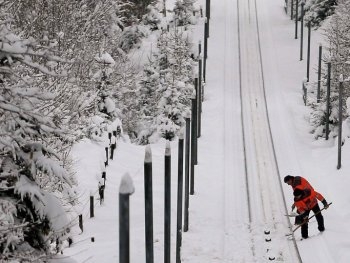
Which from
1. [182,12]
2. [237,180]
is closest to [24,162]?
[237,180]

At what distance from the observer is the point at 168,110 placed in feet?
108

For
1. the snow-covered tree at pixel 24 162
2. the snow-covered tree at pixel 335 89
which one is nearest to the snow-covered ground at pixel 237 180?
the snow-covered tree at pixel 24 162

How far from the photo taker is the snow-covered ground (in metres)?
14.8

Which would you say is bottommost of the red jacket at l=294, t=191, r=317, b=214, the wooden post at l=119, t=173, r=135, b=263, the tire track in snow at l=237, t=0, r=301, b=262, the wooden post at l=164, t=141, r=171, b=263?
the tire track in snow at l=237, t=0, r=301, b=262

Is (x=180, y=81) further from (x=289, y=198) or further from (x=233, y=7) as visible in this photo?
(x=233, y=7)

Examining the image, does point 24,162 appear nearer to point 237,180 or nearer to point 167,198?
point 167,198

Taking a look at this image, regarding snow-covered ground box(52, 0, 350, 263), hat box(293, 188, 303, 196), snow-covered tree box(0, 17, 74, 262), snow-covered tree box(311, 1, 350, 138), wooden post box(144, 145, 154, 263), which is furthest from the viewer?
snow-covered tree box(311, 1, 350, 138)

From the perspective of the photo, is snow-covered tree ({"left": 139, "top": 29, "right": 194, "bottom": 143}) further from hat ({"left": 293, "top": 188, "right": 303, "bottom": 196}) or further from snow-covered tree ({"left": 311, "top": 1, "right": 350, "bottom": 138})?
hat ({"left": 293, "top": 188, "right": 303, "bottom": 196})

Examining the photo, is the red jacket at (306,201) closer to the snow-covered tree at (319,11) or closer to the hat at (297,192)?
the hat at (297,192)

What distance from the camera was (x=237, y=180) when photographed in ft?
70.8

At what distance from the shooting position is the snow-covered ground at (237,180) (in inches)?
582

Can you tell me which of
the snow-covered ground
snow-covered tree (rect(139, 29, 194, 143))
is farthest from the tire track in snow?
snow-covered tree (rect(139, 29, 194, 143))

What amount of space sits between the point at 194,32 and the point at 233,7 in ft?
35.9

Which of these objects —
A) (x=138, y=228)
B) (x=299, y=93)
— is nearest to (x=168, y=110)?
(x=299, y=93)
